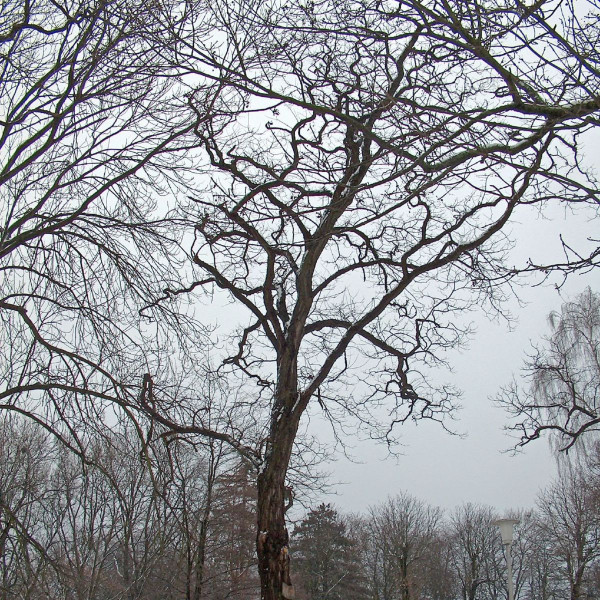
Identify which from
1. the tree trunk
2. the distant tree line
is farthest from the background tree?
the tree trunk

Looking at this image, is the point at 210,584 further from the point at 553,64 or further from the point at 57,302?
the point at 553,64

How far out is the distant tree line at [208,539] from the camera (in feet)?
18.9

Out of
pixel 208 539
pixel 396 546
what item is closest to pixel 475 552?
pixel 396 546

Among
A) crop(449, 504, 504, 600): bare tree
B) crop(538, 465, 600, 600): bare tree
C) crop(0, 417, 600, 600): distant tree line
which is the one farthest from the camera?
crop(449, 504, 504, 600): bare tree

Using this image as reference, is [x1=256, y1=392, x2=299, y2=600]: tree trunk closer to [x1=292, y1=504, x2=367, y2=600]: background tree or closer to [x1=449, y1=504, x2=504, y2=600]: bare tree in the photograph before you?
[x1=292, y1=504, x2=367, y2=600]: background tree

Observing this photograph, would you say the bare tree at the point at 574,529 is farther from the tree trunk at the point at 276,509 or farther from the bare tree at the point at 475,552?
the tree trunk at the point at 276,509

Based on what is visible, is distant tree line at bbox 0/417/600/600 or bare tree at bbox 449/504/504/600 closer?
distant tree line at bbox 0/417/600/600

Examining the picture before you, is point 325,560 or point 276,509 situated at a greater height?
point 325,560

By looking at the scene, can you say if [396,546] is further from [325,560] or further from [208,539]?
[208,539]

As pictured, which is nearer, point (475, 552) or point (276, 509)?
point (276, 509)

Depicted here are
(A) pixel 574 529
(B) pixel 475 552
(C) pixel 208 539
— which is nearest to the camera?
(C) pixel 208 539

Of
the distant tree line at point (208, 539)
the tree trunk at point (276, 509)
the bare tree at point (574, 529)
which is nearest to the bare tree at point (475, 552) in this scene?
the distant tree line at point (208, 539)

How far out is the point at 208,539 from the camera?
14078 millimetres

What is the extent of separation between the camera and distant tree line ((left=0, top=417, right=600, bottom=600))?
577cm
